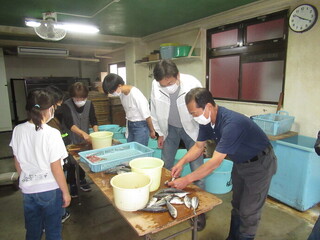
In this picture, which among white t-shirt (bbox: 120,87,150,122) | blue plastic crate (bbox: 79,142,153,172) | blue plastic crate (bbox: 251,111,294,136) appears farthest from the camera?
blue plastic crate (bbox: 251,111,294,136)

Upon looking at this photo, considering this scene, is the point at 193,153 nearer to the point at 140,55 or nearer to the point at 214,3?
the point at 214,3

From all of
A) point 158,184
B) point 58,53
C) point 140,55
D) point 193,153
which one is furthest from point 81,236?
point 58,53

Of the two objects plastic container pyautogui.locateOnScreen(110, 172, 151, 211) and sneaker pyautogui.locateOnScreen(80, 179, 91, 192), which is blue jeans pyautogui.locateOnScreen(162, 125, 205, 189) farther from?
sneaker pyautogui.locateOnScreen(80, 179, 91, 192)

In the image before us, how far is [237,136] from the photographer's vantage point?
1.32 meters

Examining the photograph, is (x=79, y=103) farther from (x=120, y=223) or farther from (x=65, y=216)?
(x=120, y=223)

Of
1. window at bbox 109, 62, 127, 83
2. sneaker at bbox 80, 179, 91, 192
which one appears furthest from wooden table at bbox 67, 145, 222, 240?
window at bbox 109, 62, 127, 83

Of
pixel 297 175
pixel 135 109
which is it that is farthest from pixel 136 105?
pixel 297 175

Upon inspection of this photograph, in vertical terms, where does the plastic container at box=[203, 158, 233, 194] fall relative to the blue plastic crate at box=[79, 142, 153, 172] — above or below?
below

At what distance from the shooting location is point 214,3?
3064 millimetres

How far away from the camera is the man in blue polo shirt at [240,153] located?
1.33 metres

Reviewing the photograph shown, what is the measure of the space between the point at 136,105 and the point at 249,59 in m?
1.99

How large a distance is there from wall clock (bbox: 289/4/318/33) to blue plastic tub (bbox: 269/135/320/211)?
51.6 inches

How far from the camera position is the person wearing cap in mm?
2326

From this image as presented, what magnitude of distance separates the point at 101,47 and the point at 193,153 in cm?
624
